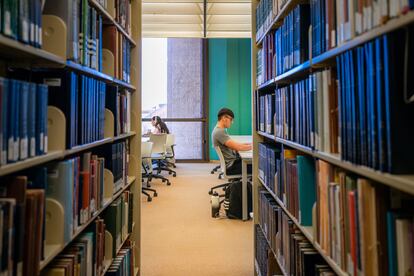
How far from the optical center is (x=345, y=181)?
108 cm

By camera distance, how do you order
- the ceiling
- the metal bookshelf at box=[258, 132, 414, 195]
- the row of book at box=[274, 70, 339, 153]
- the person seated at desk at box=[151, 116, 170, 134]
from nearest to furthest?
the metal bookshelf at box=[258, 132, 414, 195] → the row of book at box=[274, 70, 339, 153] → the ceiling → the person seated at desk at box=[151, 116, 170, 134]

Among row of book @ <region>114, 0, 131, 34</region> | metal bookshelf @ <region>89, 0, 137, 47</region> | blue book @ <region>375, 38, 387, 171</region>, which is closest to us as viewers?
blue book @ <region>375, 38, 387, 171</region>

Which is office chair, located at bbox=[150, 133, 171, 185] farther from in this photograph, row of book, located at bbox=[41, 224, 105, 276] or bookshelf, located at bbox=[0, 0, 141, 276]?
row of book, located at bbox=[41, 224, 105, 276]

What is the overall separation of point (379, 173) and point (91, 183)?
1154mm

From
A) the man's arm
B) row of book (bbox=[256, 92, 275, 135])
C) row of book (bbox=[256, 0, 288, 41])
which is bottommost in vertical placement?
the man's arm

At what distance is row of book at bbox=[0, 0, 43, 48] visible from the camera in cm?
92

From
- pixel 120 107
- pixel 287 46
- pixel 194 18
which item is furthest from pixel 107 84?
pixel 194 18

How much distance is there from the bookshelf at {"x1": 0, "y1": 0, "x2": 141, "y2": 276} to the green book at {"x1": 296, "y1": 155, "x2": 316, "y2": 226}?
2.90ft

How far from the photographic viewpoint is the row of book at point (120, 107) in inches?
78.4

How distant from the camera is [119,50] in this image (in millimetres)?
2131

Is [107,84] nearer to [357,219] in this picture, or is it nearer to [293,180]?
[293,180]

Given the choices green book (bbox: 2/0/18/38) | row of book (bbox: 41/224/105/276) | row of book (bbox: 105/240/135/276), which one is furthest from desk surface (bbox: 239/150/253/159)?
green book (bbox: 2/0/18/38)

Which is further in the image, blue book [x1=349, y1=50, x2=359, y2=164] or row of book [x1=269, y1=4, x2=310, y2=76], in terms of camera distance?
row of book [x1=269, y1=4, x2=310, y2=76]

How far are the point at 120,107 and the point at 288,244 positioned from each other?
1198 mm
